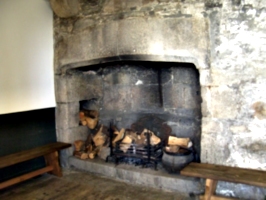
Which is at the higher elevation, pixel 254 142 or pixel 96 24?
pixel 96 24

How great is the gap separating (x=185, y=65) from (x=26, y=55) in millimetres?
2043

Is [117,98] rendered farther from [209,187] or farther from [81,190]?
[209,187]

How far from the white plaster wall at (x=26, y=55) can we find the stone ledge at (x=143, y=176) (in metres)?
1.04

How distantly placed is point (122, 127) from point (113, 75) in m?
0.80

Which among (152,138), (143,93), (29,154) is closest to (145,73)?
(143,93)

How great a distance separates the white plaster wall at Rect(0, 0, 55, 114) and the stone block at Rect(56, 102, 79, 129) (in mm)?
156

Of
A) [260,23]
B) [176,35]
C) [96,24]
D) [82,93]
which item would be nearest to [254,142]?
[260,23]

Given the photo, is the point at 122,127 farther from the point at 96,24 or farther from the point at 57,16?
the point at 57,16


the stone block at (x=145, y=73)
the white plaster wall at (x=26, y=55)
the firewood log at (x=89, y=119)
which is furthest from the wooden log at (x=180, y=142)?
the white plaster wall at (x=26, y=55)

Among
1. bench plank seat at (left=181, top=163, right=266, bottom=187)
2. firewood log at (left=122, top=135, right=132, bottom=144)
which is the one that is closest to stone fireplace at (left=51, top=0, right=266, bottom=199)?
bench plank seat at (left=181, top=163, right=266, bottom=187)

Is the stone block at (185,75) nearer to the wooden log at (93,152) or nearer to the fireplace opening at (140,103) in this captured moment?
the fireplace opening at (140,103)

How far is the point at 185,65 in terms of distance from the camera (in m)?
3.24

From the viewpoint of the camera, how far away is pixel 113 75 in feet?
12.8

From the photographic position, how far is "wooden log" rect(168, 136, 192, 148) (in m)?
3.12
